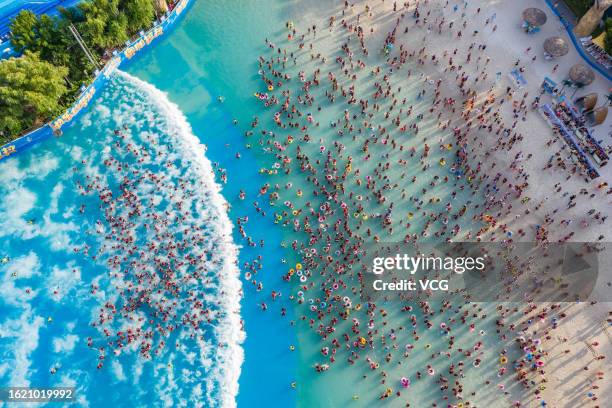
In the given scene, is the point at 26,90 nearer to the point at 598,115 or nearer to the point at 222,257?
the point at 222,257

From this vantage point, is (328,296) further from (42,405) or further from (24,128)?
(24,128)

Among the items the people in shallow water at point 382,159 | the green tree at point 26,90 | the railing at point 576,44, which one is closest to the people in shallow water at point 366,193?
the people in shallow water at point 382,159

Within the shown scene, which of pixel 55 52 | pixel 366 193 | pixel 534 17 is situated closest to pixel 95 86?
pixel 55 52

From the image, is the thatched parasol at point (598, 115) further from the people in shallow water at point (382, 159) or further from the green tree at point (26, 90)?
the green tree at point (26, 90)

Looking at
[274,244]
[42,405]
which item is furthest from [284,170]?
[42,405]

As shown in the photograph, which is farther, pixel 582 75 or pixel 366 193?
pixel 582 75

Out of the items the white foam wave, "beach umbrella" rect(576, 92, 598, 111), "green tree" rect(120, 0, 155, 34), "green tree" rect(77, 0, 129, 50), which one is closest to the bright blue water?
the white foam wave
